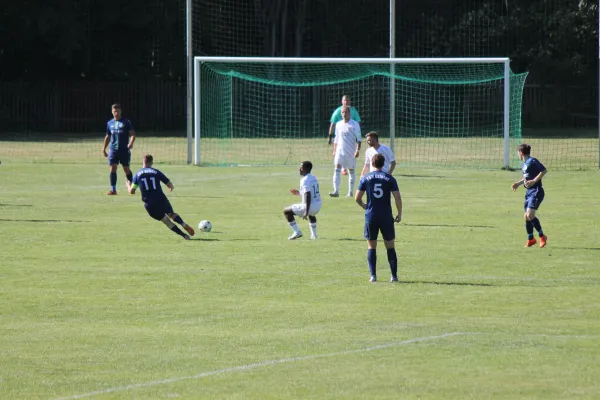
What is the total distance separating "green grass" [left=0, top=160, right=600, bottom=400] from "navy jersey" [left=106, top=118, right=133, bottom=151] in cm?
288

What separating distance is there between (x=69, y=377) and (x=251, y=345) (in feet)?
6.55

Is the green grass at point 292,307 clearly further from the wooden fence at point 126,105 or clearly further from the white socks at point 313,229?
the wooden fence at point 126,105

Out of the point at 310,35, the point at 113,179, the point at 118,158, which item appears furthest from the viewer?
the point at 310,35

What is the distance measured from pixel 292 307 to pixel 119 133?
47.6ft

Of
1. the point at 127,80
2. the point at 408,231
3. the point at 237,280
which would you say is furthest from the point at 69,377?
the point at 127,80

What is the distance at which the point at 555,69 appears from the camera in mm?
59906

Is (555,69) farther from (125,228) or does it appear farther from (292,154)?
(125,228)

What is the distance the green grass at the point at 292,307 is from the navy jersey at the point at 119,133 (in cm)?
288

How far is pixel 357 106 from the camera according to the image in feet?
188

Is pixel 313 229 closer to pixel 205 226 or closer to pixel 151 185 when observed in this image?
pixel 205 226

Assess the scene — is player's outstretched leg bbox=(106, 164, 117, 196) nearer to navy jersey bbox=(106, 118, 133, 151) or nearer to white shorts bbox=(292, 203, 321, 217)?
navy jersey bbox=(106, 118, 133, 151)

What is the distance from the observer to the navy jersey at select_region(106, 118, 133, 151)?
2717 cm

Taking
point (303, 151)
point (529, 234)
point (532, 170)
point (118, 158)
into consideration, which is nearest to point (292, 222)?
point (529, 234)

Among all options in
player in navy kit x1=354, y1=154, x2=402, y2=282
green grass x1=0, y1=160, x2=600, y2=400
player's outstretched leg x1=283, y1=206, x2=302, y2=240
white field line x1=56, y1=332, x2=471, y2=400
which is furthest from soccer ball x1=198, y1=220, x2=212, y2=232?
white field line x1=56, y1=332, x2=471, y2=400
